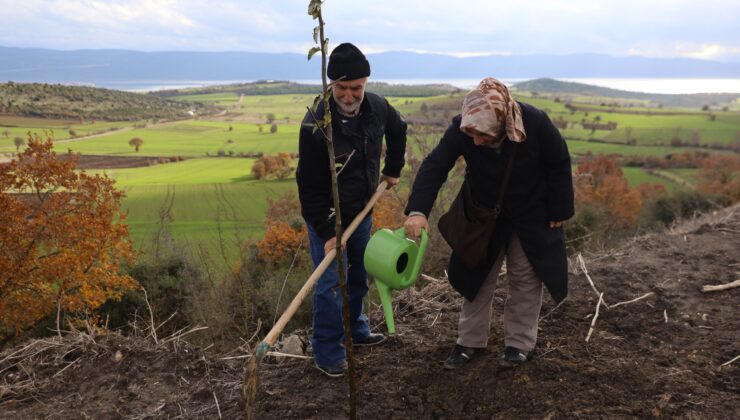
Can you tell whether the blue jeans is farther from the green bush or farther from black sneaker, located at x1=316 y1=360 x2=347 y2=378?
the green bush

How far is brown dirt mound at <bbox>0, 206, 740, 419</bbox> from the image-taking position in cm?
292

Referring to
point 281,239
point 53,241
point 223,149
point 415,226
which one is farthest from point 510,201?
point 223,149

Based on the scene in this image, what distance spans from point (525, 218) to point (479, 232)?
1.00 feet

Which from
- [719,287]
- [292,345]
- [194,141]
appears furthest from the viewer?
[194,141]

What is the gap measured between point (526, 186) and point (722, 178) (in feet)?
133

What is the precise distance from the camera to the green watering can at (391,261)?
273 centimetres

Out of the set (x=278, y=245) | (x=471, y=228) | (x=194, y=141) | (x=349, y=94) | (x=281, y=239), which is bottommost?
(x=278, y=245)

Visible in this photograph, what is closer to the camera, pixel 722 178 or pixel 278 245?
pixel 278 245

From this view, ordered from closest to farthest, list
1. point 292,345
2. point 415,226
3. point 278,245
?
1. point 415,226
2. point 292,345
3. point 278,245

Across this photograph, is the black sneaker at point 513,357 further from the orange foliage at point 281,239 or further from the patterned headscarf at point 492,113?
the orange foliage at point 281,239

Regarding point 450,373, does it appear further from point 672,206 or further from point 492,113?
point 672,206

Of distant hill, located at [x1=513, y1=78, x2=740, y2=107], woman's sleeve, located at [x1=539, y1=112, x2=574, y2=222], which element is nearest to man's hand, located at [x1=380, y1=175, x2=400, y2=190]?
woman's sleeve, located at [x1=539, y1=112, x2=574, y2=222]

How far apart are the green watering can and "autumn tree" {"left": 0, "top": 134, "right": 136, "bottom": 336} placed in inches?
825

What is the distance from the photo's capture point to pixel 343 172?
10.6 ft
